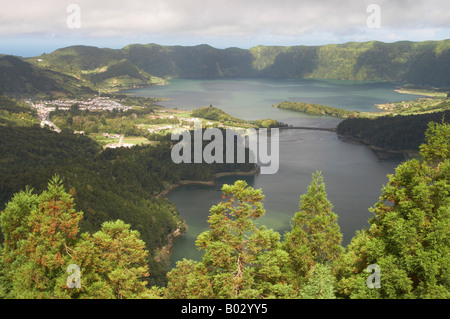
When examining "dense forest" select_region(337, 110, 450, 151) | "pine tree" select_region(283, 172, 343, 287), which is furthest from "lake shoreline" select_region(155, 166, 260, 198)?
"pine tree" select_region(283, 172, 343, 287)

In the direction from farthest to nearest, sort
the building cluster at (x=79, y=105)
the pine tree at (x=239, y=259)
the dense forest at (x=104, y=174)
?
the building cluster at (x=79, y=105)
the dense forest at (x=104, y=174)
the pine tree at (x=239, y=259)

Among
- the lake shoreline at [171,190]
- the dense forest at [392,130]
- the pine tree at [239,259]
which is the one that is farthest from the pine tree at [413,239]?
the dense forest at [392,130]

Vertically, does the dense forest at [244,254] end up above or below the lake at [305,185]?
above

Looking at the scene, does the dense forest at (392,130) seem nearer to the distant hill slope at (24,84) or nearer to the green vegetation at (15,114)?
the green vegetation at (15,114)

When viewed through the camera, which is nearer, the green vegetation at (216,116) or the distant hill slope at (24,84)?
the green vegetation at (216,116)

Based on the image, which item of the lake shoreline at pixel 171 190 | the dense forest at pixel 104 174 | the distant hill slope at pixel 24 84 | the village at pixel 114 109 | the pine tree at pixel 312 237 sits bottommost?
the lake shoreline at pixel 171 190

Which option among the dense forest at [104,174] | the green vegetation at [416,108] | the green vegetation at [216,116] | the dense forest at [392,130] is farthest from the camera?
the green vegetation at [416,108]

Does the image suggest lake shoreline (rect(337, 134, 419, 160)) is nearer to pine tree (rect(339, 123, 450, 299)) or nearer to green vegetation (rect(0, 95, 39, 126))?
pine tree (rect(339, 123, 450, 299))
